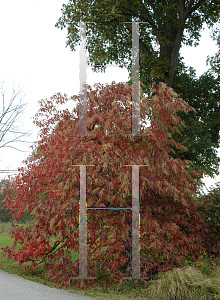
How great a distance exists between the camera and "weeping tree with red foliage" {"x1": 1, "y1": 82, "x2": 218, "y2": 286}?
6.51 m

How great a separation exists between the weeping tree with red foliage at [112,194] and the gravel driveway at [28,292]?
0.66m

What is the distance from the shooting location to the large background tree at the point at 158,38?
1163cm

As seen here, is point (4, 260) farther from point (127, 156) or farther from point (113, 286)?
point (127, 156)

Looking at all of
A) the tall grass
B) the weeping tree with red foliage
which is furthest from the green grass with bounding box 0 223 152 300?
the tall grass

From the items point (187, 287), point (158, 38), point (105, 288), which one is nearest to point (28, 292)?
point (105, 288)

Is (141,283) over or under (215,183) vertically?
under

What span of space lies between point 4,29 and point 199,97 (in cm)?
931

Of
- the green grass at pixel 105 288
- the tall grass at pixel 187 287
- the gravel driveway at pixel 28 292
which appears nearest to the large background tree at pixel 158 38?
the green grass at pixel 105 288

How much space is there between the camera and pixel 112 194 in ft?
21.7

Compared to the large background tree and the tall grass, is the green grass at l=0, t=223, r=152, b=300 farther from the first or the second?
the large background tree

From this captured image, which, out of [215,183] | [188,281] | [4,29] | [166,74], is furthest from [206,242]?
[4,29]

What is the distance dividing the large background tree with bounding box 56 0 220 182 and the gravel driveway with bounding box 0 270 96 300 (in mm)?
8177

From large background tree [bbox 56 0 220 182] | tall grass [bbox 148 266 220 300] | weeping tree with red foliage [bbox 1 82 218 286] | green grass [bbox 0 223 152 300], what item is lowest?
green grass [bbox 0 223 152 300]

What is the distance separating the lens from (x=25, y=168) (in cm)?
780
